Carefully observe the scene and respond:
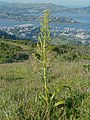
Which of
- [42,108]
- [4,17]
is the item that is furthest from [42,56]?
[4,17]

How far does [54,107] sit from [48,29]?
0.98m

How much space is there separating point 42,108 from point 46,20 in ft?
3.52

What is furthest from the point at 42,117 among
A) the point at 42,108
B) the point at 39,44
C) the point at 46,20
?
the point at 46,20

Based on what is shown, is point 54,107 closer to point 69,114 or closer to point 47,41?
point 69,114

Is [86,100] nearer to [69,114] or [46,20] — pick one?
[69,114]

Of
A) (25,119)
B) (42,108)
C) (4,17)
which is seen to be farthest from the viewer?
(4,17)

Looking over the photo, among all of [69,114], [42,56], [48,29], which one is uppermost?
[48,29]

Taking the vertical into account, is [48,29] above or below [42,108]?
above

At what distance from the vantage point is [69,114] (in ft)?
13.7

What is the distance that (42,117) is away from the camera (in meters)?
3.93

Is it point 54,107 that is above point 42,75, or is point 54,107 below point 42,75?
below

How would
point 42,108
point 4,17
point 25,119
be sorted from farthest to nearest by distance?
point 4,17, point 42,108, point 25,119

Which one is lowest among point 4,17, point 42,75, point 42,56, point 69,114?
point 4,17

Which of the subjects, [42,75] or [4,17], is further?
[4,17]
